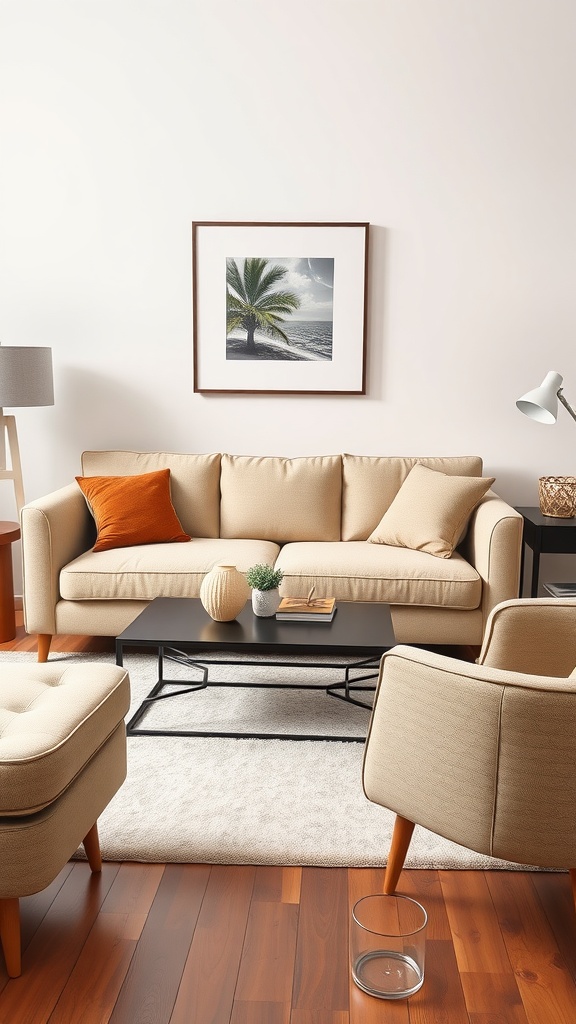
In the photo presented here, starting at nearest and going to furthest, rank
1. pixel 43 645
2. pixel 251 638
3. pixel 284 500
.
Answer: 1. pixel 251 638
2. pixel 43 645
3. pixel 284 500

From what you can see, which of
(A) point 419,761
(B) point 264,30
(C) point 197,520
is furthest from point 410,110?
(A) point 419,761

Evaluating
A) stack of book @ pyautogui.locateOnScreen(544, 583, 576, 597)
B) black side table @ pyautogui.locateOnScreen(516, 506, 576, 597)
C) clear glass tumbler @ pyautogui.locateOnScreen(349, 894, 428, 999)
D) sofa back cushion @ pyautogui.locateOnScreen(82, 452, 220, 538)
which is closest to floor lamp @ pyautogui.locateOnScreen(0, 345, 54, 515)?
sofa back cushion @ pyautogui.locateOnScreen(82, 452, 220, 538)

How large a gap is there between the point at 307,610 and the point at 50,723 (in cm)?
141

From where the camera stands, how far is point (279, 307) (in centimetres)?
452

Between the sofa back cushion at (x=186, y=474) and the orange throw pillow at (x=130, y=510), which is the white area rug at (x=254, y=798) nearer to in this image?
the orange throw pillow at (x=130, y=510)

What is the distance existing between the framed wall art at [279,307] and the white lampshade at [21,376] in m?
0.81

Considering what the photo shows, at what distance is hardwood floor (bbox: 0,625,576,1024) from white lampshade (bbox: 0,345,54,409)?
2.41 metres

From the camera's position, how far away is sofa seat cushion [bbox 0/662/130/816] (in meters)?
1.81

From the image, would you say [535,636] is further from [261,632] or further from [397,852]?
[261,632]

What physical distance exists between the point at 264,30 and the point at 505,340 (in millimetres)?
1922

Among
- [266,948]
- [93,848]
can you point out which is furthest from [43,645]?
[266,948]

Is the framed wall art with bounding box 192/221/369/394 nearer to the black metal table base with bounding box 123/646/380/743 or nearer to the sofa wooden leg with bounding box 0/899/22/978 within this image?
the black metal table base with bounding box 123/646/380/743

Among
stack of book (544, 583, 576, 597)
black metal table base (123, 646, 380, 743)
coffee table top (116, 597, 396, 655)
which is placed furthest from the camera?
stack of book (544, 583, 576, 597)

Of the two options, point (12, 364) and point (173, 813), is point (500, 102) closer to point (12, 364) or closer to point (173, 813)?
point (12, 364)
